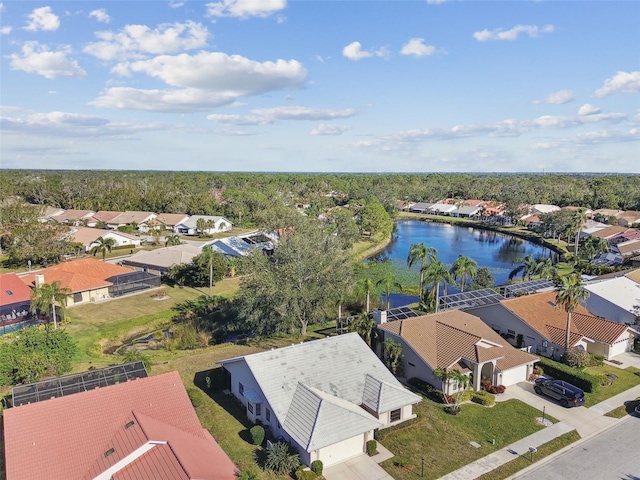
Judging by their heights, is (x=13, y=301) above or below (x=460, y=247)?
above

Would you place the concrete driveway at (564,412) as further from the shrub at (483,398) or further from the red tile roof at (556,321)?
the red tile roof at (556,321)

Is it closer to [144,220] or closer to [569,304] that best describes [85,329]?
[569,304]

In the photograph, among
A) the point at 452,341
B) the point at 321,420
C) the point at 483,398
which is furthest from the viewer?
the point at 452,341

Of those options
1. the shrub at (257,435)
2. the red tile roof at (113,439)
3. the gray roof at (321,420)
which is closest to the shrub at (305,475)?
the gray roof at (321,420)

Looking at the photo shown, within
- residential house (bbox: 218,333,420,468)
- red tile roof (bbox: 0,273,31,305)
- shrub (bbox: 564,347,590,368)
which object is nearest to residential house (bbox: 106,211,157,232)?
red tile roof (bbox: 0,273,31,305)

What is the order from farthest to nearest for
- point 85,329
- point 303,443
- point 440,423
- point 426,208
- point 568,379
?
point 426,208 → point 85,329 → point 568,379 → point 440,423 → point 303,443

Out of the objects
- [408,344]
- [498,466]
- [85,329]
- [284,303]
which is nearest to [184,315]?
[85,329]

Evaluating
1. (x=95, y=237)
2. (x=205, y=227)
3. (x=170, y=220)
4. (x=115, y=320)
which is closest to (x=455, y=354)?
(x=115, y=320)

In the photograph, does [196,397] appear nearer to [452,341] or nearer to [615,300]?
[452,341]
